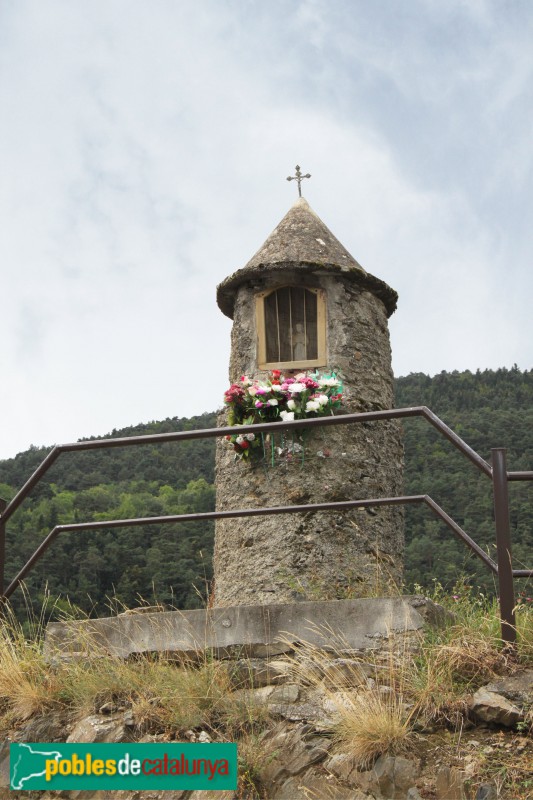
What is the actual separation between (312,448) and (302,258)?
2033 millimetres

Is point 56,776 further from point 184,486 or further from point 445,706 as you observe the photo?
point 184,486

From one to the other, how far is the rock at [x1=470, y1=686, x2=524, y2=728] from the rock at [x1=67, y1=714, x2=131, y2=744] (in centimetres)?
175

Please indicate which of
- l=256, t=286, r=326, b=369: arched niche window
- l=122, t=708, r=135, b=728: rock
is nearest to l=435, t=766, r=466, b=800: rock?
l=122, t=708, r=135, b=728: rock

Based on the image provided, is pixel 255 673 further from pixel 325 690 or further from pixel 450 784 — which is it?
pixel 450 784

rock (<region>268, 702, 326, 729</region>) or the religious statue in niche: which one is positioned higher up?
the religious statue in niche

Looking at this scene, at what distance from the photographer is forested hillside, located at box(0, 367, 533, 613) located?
9719mm

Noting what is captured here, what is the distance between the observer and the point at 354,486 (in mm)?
8688

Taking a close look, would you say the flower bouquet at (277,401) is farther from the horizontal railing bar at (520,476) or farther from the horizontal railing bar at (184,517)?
the horizontal railing bar at (520,476)

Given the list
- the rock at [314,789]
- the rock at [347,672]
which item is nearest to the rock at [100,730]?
the rock at [314,789]

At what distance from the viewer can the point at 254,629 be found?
5.33 m

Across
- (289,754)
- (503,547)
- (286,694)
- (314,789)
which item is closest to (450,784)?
(314,789)

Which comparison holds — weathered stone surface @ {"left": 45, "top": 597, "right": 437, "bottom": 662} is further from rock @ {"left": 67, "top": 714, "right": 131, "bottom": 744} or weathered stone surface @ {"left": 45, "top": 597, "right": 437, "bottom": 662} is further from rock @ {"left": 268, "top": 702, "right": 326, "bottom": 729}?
rock @ {"left": 67, "top": 714, "right": 131, "bottom": 744}

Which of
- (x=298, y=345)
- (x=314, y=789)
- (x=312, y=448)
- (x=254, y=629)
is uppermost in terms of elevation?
(x=298, y=345)

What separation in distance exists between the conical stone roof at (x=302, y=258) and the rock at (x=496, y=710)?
562 centimetres
